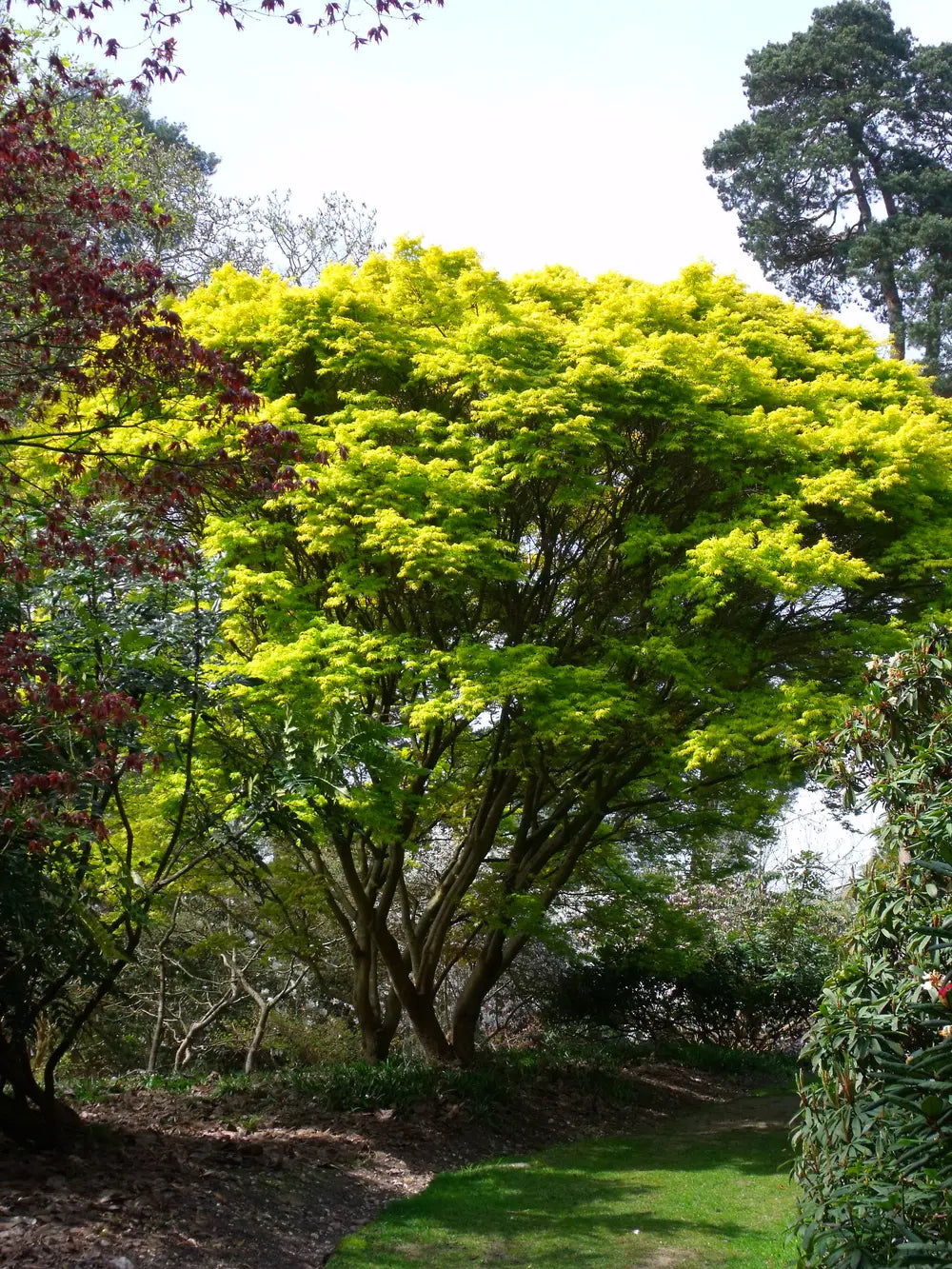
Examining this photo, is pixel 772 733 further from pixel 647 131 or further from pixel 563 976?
pixel 563 976

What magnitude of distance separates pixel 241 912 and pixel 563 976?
15.5 ft

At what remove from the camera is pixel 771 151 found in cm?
2312

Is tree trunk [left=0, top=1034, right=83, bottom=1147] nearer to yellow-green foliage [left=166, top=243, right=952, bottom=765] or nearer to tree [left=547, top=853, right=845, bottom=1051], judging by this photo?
yellow-green foliage [left=166, top=243, right=952, bottom=765]

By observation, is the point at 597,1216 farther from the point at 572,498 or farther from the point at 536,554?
the point at 536,554

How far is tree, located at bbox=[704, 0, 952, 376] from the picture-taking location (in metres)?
21.3

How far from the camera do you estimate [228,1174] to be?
274 inches

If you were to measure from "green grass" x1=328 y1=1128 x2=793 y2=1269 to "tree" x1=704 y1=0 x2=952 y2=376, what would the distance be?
16546 millimetres

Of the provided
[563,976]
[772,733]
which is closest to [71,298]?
[772,733]

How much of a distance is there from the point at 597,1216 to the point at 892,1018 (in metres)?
4.18

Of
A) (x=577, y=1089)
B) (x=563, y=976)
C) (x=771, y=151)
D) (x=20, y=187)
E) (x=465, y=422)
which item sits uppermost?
(x=771, y=151)

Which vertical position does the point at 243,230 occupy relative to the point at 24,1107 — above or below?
above

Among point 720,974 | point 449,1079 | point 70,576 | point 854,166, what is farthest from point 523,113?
point 854,166

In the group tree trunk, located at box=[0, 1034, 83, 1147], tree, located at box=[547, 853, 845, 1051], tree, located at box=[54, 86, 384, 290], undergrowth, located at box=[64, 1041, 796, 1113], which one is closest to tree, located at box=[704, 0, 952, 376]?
tree, located at box=[54, 86, 384, 290]

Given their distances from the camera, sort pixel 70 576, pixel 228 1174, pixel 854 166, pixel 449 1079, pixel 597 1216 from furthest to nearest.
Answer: pixel 854 166 < pixel 449 1079 < pixel 597 1216 < pixel 228 1174 < pixel 70 576
